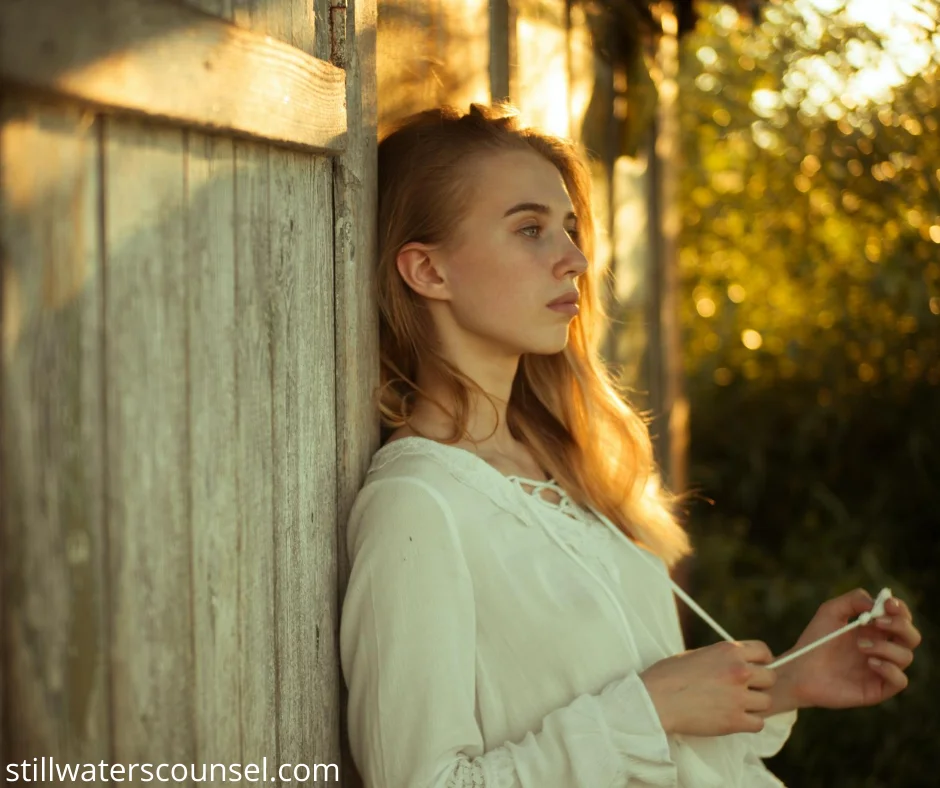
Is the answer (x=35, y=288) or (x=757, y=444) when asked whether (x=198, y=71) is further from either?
(x=757, y=444)

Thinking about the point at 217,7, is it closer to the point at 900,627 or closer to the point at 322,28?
the point at 322,28

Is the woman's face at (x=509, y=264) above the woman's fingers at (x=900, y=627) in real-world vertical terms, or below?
above

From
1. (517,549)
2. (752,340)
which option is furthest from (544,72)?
(752,340)

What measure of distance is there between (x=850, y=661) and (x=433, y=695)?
1.03 m

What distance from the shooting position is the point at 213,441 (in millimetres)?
1344

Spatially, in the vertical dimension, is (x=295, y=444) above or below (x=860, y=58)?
below

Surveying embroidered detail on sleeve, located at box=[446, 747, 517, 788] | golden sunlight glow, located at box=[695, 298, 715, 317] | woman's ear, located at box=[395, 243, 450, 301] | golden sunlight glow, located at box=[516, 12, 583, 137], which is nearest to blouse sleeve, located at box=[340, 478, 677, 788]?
embroidered detail on sleeve, located at box=[446, 747, 517, 788]

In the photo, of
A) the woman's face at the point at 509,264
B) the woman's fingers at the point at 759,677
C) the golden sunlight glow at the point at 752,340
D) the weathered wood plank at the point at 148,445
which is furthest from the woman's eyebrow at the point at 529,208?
the golden sunlight glow at the point at 752,340

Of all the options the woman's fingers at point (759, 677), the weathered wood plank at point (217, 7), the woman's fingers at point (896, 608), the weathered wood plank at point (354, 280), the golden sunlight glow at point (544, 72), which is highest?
the golden sunlight glow at point (544, 72)

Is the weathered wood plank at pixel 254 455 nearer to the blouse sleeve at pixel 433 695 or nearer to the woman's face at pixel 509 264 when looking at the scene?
the blouse sleeve at pixel 433 695

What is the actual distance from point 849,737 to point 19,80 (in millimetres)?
3824

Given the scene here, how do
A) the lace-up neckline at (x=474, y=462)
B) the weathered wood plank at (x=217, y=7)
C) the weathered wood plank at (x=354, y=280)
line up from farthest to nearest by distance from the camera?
the lace-up neckline at (x=474, y=462) < the weathered wood plank at (x=354, y=280) < the weathered wood plank at (x=217, y=7)

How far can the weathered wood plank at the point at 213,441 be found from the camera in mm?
1304

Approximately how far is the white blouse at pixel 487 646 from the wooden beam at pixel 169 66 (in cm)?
63
